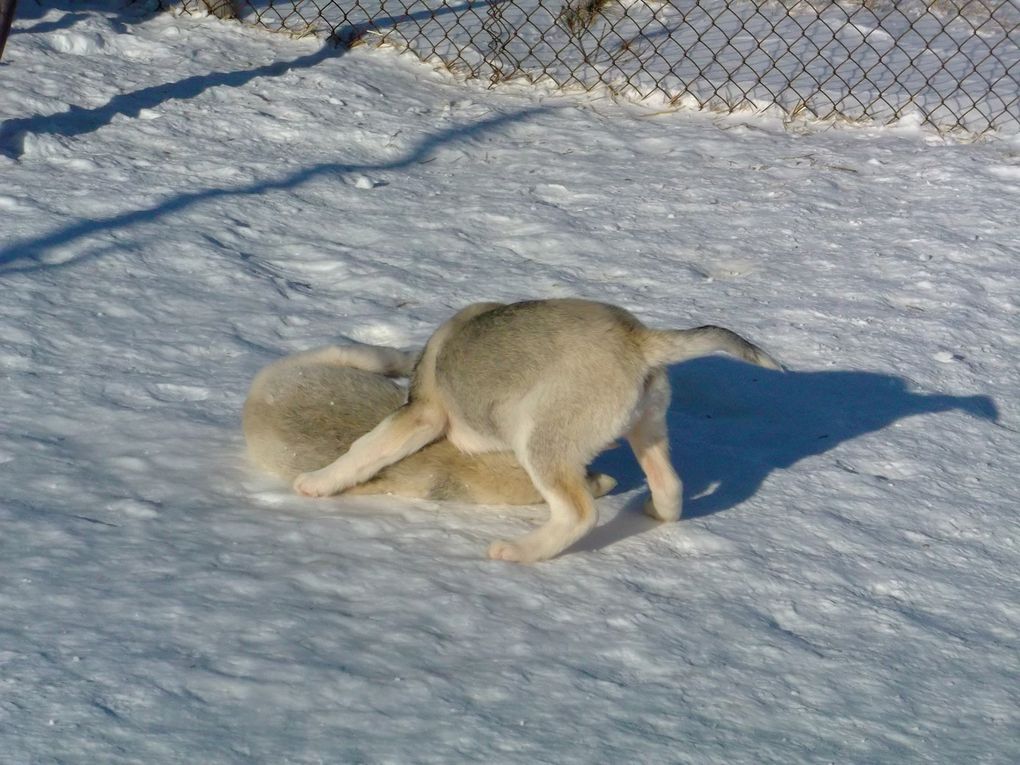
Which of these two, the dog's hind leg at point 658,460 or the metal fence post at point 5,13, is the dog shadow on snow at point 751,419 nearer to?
the dog's hind leg at point 658,460

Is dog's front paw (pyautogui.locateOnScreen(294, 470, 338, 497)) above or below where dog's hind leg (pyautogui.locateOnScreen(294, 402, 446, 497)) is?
below

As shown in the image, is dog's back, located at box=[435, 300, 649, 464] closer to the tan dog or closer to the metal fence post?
the tan dog

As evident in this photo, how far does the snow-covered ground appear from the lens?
2.78 m

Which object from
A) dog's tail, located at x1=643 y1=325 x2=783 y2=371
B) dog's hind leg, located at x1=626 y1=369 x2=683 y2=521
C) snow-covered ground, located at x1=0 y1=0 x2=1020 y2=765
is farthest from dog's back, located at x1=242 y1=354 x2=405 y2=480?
dog's tail, located at x1=643 y1=325 x2=783 y2=371

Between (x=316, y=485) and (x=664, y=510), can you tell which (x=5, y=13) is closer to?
(x=316, y=485)

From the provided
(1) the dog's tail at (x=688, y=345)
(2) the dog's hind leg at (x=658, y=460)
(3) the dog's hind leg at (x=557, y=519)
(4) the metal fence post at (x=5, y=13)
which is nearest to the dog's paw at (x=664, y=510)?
(2) the dog's hind leg at (x=658, y=460)

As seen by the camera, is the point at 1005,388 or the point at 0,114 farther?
the point at 0,114

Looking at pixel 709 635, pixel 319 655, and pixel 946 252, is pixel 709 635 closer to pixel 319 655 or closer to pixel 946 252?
pixel 319 655

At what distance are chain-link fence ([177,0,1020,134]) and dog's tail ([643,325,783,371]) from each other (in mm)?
4680

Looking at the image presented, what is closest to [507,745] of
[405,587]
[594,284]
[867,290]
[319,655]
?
[319,655]

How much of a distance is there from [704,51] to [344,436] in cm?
565

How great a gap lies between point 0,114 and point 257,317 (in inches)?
95.2

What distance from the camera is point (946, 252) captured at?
20.1 feet

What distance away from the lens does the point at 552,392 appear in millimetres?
3436
